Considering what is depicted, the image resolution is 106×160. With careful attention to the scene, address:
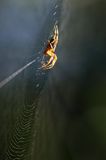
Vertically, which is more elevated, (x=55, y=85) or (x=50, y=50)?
(x=55, y=85)

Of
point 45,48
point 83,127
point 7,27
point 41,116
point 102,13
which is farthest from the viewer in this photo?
point 83,127

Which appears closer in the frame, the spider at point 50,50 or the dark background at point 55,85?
the dark background at point 55,85

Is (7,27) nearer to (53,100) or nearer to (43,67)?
(43,67)

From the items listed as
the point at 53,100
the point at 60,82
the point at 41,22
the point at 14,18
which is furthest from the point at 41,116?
the point at 14,18

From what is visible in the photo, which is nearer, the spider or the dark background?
the dark background

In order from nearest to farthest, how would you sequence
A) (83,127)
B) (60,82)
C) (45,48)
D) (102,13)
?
1. (45,48)
2. (60,82)
3. (102,13)
4. (83,127)

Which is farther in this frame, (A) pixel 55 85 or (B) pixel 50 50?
(A) pixel 55 85

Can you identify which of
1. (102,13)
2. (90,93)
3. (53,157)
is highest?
(102,13)

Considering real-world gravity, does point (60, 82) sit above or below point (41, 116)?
above
